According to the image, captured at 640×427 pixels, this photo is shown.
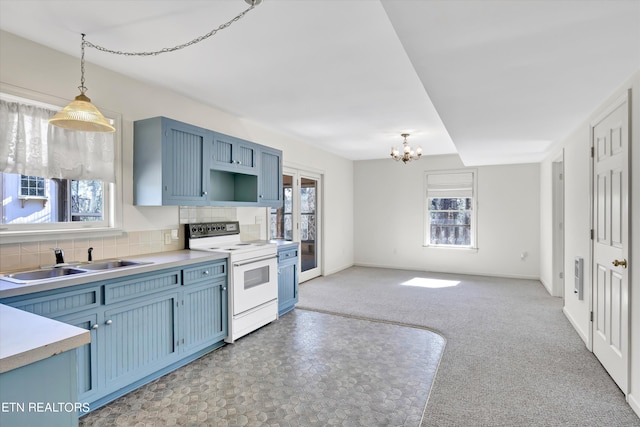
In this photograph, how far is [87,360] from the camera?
2182 millimetres

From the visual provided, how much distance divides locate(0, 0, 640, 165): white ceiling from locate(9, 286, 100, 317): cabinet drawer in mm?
1672

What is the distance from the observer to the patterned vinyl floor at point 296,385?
2.20m

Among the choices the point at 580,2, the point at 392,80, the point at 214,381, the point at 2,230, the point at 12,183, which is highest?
the point at 392,80

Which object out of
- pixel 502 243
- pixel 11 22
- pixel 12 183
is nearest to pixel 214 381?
pixel 12 183

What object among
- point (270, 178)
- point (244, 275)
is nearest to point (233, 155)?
point (270, 178)

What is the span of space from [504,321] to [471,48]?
3.29m

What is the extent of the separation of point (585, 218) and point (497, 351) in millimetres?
1547

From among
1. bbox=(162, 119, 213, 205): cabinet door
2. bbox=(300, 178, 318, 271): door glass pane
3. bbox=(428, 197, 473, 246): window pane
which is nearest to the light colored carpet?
bbox=(300, 178, 318, 271): door glass pane

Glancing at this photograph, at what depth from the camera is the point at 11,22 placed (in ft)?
7.20

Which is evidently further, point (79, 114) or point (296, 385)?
point (296, 385)

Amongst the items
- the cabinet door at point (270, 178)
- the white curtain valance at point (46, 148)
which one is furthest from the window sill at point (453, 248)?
the white curtain valance at point (46, 148)

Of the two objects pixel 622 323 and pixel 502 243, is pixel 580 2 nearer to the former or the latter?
pixel 622 323

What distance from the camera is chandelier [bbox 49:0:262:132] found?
1949 millimetres

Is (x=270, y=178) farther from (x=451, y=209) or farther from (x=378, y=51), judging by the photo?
(x=451, y=209)
